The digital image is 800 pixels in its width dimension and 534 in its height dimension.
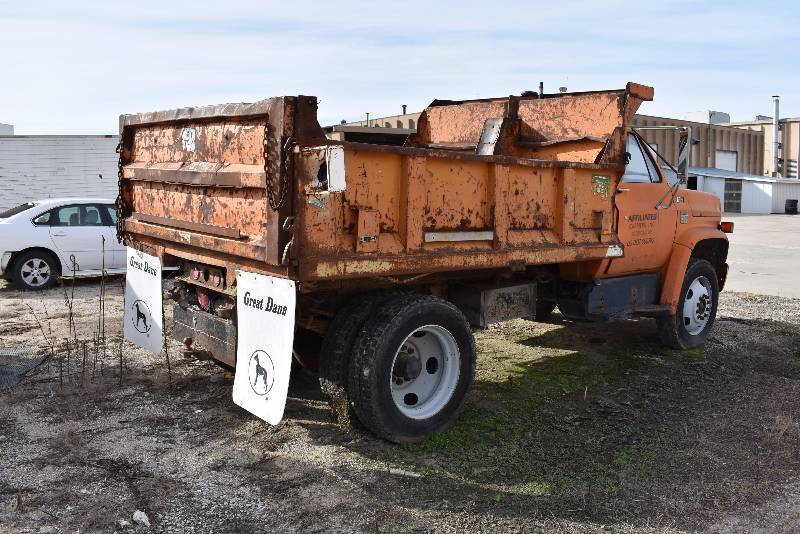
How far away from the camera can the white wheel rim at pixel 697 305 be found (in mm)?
7480

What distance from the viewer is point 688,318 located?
7523mm

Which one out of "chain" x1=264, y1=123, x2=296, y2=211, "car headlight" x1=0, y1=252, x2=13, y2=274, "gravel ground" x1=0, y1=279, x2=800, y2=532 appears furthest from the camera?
"car headlight" x1=0, y1=252, x2=13, y2=274

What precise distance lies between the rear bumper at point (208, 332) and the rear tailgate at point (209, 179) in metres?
0.46

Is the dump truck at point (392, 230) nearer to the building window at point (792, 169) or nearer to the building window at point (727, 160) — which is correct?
the building window at point (727, 160)

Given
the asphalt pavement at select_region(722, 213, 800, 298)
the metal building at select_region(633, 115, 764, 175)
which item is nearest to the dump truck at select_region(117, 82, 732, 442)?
the asphalt pavement at select_region(722, 213, 800, 298)

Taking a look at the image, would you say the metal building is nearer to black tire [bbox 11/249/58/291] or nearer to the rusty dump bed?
black tire [bbox 11/249/58/291]

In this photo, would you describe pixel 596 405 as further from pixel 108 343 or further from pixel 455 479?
pixel 108 343

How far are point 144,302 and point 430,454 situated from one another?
106 inches

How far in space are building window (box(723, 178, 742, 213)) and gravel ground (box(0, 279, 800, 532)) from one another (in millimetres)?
34900

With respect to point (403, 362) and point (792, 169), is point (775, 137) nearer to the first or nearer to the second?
point (792, 169)

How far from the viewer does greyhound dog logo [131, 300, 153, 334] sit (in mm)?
5785

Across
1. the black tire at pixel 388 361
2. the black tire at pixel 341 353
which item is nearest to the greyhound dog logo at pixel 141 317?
the black tire at pixel 341 353

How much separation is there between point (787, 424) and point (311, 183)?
3899mm

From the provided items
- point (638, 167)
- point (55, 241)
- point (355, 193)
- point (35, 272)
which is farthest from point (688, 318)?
point (35, 272)
